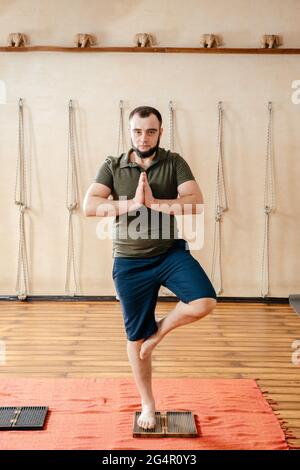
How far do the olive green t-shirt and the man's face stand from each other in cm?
7

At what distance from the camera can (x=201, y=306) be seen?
8.44ft

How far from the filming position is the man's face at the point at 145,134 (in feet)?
8.68

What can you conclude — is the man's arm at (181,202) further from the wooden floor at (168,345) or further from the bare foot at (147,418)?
the wooden floor at (168,345)

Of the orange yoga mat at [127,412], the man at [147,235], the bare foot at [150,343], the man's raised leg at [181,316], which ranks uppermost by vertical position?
the man at [147,235]

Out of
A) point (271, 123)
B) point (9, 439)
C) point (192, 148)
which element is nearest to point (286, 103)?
point (271, 123)

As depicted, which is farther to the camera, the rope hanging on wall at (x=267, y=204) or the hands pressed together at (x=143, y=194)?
the rope hanging on wall at (x=267, y=204)

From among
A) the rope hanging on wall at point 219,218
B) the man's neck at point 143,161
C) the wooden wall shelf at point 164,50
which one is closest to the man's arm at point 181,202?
the man's neck at point 143,161

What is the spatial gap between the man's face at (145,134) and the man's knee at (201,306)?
0.77 meters

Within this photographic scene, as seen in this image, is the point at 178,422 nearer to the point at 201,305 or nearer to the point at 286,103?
the point at 201,305

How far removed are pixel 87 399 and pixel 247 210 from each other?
3498 mm

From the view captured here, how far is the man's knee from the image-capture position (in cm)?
257
